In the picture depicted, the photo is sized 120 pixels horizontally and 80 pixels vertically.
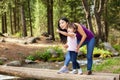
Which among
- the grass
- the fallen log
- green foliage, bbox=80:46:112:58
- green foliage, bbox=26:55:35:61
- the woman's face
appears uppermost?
the woman's face

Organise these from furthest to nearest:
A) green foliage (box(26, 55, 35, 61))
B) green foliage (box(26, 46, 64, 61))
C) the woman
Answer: green foliage (box(26, 46, 64, 61)) → green foliage (box(26, 55, 35, 61)) → the woman

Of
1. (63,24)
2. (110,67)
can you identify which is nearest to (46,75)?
(63,24)

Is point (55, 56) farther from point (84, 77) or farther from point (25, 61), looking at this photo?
point (84, 77)

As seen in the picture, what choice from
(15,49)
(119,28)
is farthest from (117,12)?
(15,49)

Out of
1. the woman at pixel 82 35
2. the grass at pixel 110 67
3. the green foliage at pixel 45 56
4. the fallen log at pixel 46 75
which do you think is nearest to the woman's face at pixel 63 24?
the woman at pixel 82 35

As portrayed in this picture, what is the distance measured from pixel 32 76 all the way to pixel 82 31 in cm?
257

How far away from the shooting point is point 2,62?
60.4 feet

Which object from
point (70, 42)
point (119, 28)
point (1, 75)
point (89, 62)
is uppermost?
point (70, 42)

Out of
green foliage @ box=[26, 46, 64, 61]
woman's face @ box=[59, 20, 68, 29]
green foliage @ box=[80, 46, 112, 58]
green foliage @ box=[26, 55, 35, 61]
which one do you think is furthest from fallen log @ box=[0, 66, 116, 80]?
green foliage @ box=[80, 46, 112, 58]

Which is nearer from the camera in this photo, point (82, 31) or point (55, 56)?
point (82, 31)

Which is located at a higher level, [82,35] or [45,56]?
[82,35]

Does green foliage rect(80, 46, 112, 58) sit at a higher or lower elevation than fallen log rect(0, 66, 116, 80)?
lower

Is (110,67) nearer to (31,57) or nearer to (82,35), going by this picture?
(82,35)

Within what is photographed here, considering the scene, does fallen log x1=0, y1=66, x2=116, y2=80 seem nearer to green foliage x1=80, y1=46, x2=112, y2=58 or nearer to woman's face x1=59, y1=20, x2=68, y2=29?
woman's face x1=59, y1=20, x2=68, y2=29
